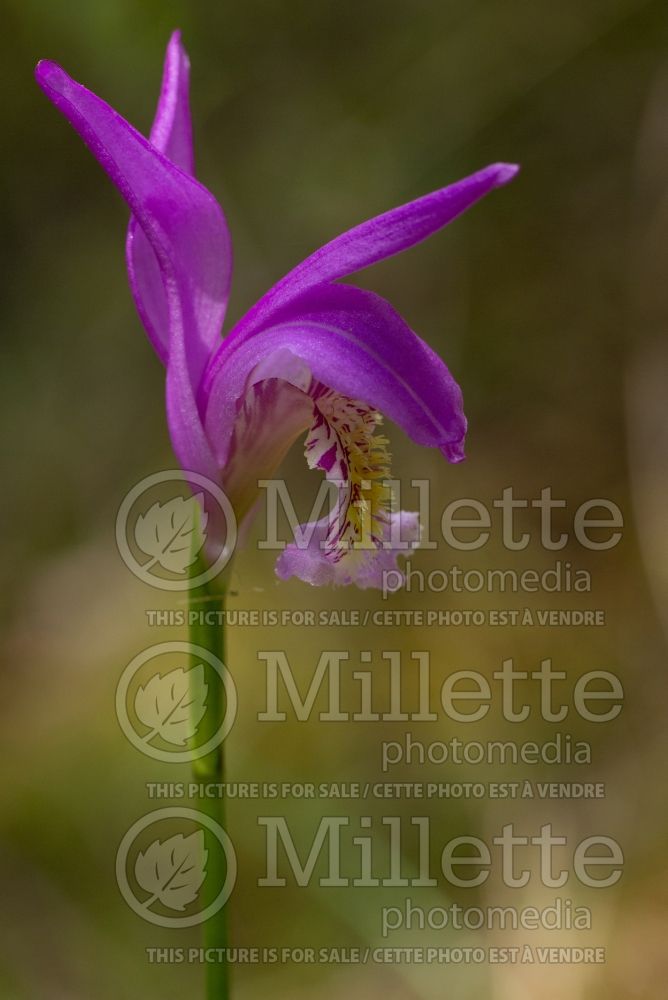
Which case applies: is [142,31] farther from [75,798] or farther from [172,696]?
[75,798]

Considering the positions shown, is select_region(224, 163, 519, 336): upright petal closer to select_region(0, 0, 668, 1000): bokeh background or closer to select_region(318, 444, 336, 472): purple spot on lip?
select_region(318, 444, 336, 472): purple spot on lip

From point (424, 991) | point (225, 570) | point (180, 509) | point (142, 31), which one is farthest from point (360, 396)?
point (142, 31)

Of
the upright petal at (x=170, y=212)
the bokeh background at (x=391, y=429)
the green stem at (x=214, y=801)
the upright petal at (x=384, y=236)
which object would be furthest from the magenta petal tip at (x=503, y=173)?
the bokeh background at (x=391, y=429)

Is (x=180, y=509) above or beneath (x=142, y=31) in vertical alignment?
beneath

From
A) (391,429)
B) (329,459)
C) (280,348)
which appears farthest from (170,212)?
(391,429)

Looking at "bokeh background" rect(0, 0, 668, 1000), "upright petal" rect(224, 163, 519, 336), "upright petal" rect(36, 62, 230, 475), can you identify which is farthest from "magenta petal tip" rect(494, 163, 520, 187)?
"bokeh background" rect(0, 0, 668, 1000)

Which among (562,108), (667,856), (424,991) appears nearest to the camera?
(424,991)

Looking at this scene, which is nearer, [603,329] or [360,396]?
[360,396]

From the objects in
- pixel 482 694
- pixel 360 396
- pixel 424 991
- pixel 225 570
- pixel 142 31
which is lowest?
pixel 424 991
